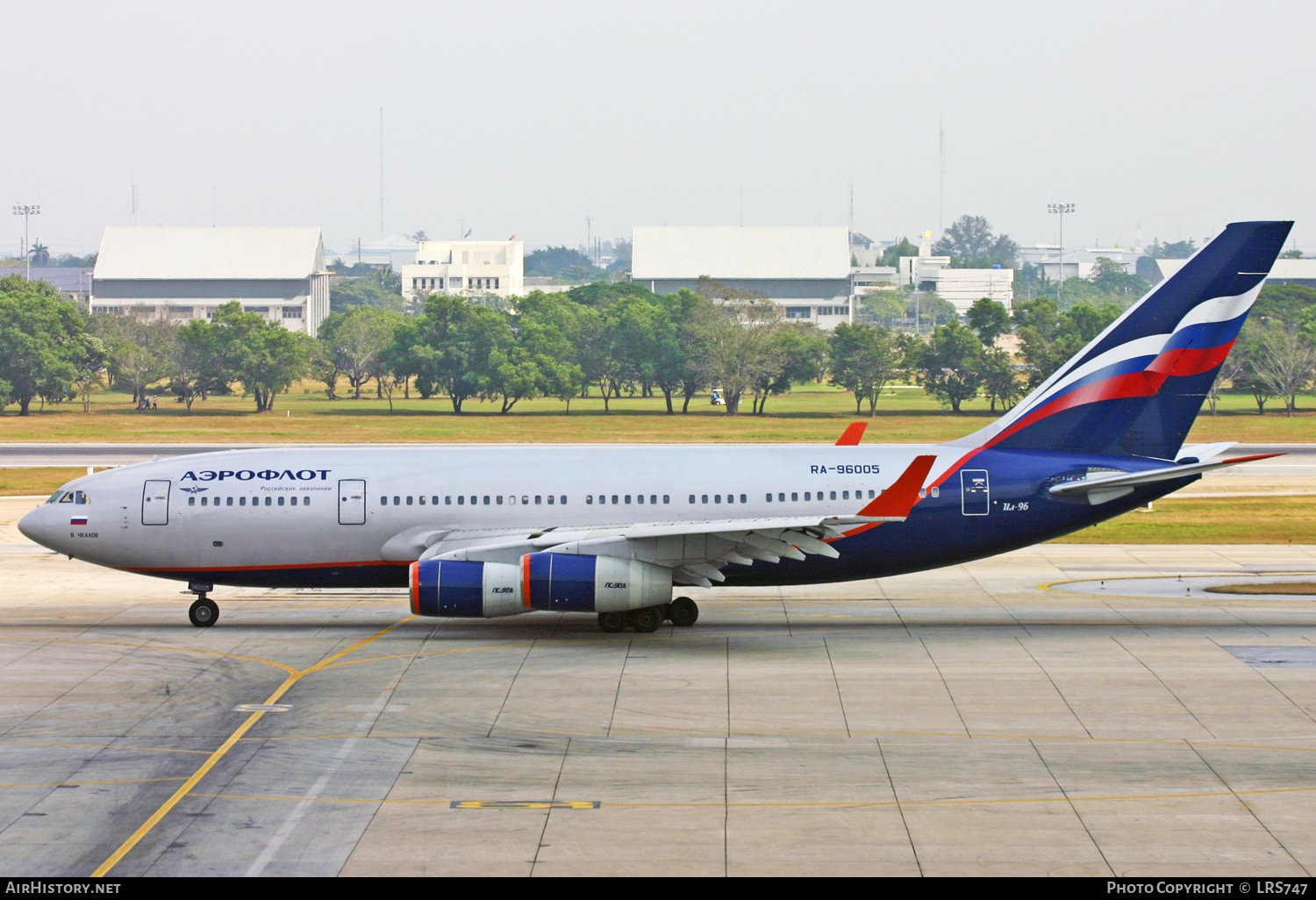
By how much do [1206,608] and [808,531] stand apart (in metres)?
11.9

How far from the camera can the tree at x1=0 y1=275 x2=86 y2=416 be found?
109 metres

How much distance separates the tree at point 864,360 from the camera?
114 meters

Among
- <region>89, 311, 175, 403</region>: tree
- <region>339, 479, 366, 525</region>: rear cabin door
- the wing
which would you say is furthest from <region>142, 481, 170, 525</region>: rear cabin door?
<region>89, 311, 175, 403</region>: tree

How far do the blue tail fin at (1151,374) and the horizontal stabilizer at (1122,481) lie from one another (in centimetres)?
122

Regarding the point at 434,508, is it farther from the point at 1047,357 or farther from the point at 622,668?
the point at 1047,357

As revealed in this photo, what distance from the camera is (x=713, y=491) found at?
31000 mm

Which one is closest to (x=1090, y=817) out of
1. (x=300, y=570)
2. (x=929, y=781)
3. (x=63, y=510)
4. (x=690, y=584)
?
(x=929, y=781)

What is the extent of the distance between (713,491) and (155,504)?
520 inches

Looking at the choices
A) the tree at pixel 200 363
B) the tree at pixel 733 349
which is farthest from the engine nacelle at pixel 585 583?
the tree at pixel 200 363

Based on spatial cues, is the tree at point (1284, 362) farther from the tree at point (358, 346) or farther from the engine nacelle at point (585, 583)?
the engine nacelle at point (585, 583)

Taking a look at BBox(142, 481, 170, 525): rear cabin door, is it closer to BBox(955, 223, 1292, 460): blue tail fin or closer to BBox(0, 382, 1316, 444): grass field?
BBox(955, 223, 1292, 460): blue tail fin

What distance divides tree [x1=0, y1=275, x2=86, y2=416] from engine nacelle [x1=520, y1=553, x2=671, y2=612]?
94147mm

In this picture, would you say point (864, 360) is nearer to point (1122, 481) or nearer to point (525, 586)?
point (1122, 481)

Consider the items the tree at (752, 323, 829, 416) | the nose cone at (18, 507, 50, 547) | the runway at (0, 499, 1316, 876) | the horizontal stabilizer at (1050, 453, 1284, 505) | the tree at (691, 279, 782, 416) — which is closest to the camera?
the runway at (0, 499, 1316, 876)
